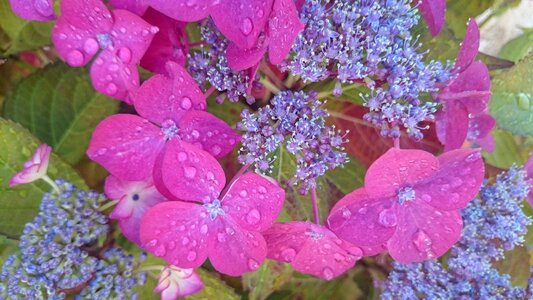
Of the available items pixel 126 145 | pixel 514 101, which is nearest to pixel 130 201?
pixel 126 145

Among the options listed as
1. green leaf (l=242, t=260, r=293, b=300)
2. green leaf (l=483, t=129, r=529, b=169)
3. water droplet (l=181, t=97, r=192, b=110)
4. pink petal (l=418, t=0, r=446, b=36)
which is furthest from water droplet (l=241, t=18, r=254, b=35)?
green leaf (l=483, t=129, r=529, b=169)

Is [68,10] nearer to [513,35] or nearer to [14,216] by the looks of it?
[14,216]

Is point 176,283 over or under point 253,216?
under

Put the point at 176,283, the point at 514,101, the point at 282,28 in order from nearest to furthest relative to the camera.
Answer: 1. the point at 282,28
2. the point at 176,283
3. the point at 514,101

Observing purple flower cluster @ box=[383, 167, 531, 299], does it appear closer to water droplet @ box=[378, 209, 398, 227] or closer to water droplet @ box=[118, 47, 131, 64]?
water droplet @ box=[378, 209, 398, 227]

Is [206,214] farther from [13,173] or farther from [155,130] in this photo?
[13,173]

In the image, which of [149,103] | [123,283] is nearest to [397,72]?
[149,103]
